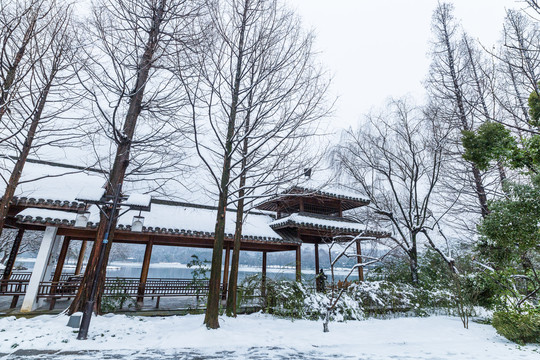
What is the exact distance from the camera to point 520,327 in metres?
5.81

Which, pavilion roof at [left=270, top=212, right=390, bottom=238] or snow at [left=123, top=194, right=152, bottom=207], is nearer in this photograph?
snow at [left=123, top=194, right=152, bottom=207]

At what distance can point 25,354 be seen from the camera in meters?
4.33

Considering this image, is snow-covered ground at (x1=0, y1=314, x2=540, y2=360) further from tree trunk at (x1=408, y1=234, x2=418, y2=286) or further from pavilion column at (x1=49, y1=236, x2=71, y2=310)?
tree trunk at (x1=408, y1=234, x2=418, y2=286)

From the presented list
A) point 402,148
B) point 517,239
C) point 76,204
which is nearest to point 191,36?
point 76,204

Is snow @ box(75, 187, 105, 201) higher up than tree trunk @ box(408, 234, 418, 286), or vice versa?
snow @ box(75, 187, 105, 201)

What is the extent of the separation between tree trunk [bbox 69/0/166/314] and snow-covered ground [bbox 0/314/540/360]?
69 cm

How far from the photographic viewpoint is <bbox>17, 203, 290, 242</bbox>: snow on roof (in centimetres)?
843

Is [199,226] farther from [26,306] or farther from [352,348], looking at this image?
[352,348]

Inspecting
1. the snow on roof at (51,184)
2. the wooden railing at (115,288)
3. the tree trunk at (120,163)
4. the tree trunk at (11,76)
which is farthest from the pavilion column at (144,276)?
the tree trunk at (11,76)

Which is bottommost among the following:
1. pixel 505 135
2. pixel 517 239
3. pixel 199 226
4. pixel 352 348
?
pixel 352 348

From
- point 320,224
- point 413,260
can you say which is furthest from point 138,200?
point 413,260

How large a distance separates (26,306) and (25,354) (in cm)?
481

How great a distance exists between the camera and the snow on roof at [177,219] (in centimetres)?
843

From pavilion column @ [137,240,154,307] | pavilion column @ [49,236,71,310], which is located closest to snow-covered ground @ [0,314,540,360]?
pavilion column @ [49,236,71,310]
